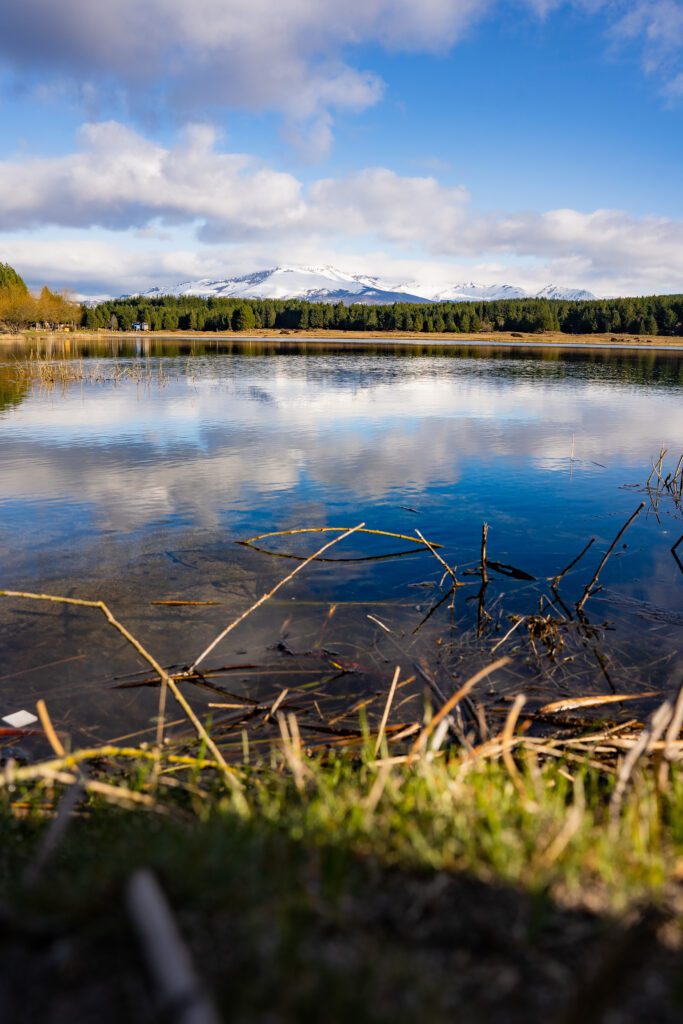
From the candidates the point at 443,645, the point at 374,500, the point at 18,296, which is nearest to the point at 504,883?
the point at 443,645

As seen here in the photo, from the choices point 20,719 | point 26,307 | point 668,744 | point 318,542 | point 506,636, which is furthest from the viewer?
point 26,307

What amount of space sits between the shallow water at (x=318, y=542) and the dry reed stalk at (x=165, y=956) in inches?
197

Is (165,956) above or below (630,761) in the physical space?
above

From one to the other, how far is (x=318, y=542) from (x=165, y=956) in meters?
12.5

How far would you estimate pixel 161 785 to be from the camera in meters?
6.29

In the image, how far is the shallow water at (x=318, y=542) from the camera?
31.5ft

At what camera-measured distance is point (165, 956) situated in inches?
112

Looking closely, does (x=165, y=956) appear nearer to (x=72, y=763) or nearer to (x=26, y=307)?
(x=72, y=763)

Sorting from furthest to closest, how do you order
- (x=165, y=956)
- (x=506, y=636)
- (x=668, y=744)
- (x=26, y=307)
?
(x=26, y=307) < (x=506, y=636) < (x=668, y=744) < (x=165, y=956)

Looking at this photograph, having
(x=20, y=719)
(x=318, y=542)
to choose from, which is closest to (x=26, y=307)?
(x=318, y=542)

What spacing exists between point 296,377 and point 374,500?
40726 mm

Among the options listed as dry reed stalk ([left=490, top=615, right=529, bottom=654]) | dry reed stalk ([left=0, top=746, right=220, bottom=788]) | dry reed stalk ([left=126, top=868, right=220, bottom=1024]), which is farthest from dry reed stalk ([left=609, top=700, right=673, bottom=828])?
dry reed stalk ([left=490, top=615, right=529, bottom=654])

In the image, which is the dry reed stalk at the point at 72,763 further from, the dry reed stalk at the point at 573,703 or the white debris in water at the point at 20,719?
the dry reed stalk at the point at 573,703

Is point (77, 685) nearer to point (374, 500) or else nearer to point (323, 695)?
point (323, 695)
